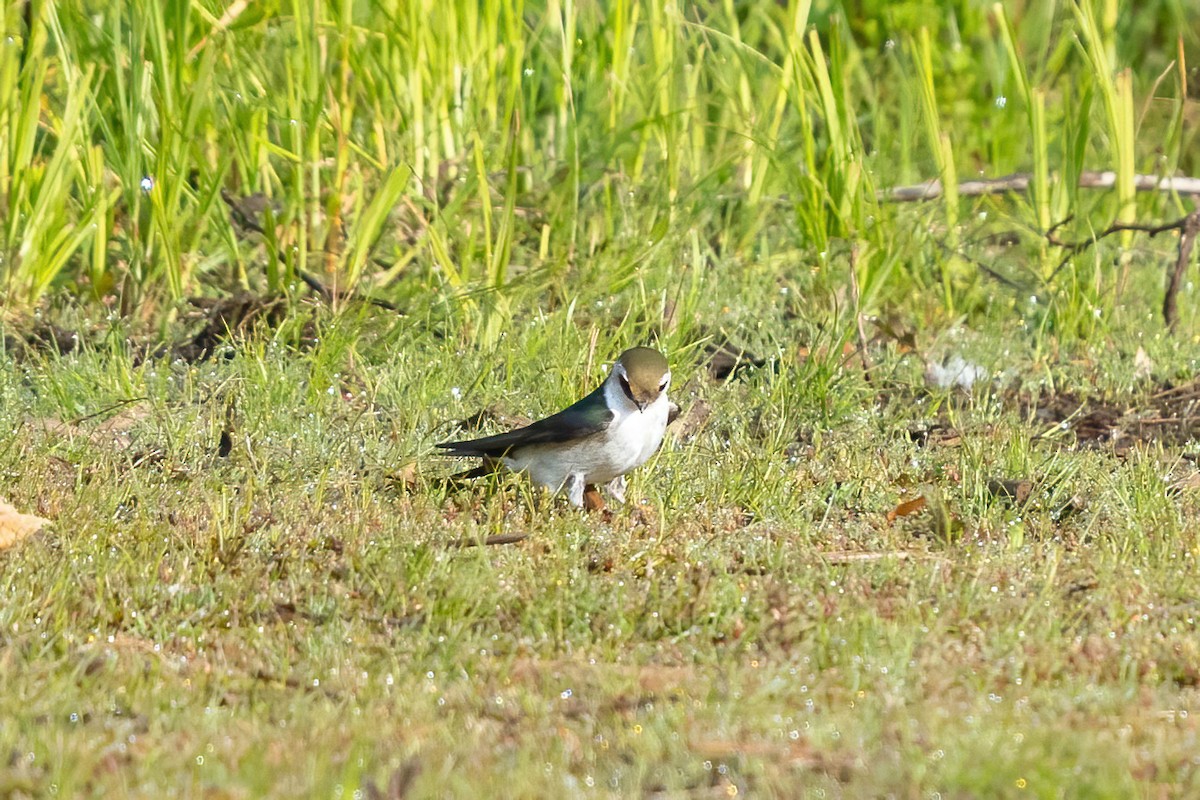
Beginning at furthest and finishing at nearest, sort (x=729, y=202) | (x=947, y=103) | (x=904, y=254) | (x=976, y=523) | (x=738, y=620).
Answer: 1. (x=947, y=103)
2. (x=729, y=202)
3. (x=904, y=254)
4. (x=976, y=523)
5. (x=738, y=620)

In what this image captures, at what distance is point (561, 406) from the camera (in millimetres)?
5535

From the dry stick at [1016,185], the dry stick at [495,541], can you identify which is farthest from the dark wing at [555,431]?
the dry stick at [1016,185]

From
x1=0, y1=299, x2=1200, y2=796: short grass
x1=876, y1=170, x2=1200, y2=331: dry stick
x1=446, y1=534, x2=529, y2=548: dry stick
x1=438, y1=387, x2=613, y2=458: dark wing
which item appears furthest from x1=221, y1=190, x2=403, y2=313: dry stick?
x1=876, y1=170, x2=1200, y2=331: dry stick

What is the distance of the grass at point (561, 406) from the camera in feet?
10.4

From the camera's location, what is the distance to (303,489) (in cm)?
469

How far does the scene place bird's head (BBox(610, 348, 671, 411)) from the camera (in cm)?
461

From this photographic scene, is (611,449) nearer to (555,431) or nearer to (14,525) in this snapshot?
(555,431)

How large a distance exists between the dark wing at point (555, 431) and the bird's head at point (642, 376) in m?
0.09

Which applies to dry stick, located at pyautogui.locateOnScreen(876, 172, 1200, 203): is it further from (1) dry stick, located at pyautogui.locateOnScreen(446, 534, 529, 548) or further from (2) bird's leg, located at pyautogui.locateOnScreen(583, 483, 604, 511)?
(1) dry stick, located at pyautogui.locateOnScreen(446, 534, 529, 548)

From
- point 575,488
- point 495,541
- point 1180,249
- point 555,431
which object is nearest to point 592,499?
point 575,488

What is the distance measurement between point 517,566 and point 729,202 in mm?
3892

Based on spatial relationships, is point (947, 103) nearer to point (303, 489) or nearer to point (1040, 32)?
point (1040, 32)

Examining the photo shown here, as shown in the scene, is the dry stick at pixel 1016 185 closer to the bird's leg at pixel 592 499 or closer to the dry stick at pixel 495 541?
the bird's leg at pixel 592 499

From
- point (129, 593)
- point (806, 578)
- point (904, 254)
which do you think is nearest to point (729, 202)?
point (904, 254)
